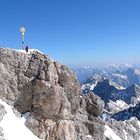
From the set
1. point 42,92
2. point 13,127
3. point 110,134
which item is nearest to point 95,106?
point 110,134

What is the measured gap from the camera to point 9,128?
192 ft

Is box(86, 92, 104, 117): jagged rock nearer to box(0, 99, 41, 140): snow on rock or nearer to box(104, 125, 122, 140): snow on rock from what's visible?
box(104, 125, 122, 140): snow on rock

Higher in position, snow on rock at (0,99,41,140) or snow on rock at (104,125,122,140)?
snow on rock at (0,99,41,140)

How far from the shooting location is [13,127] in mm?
59344

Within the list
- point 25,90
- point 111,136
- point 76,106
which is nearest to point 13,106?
point 25,90

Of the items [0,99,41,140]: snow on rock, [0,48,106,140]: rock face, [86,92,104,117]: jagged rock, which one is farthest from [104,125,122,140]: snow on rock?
[0,99,41,140]: snow on rock

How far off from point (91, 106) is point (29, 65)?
20851mm

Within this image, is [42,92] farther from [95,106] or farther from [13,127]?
[95,106]

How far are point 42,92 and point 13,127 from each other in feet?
28.5

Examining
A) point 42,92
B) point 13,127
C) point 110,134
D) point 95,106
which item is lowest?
point 110,134

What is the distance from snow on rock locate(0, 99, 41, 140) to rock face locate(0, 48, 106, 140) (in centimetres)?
125

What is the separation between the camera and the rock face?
63781mm

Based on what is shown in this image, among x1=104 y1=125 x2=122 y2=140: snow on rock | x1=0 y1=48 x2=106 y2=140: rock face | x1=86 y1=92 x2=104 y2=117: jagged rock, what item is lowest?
x1=104 y1=125 x2=122 y2=140: snow on rock

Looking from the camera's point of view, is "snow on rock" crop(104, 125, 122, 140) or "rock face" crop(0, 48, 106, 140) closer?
"rock face" crop(0, 48, 106, 140)
